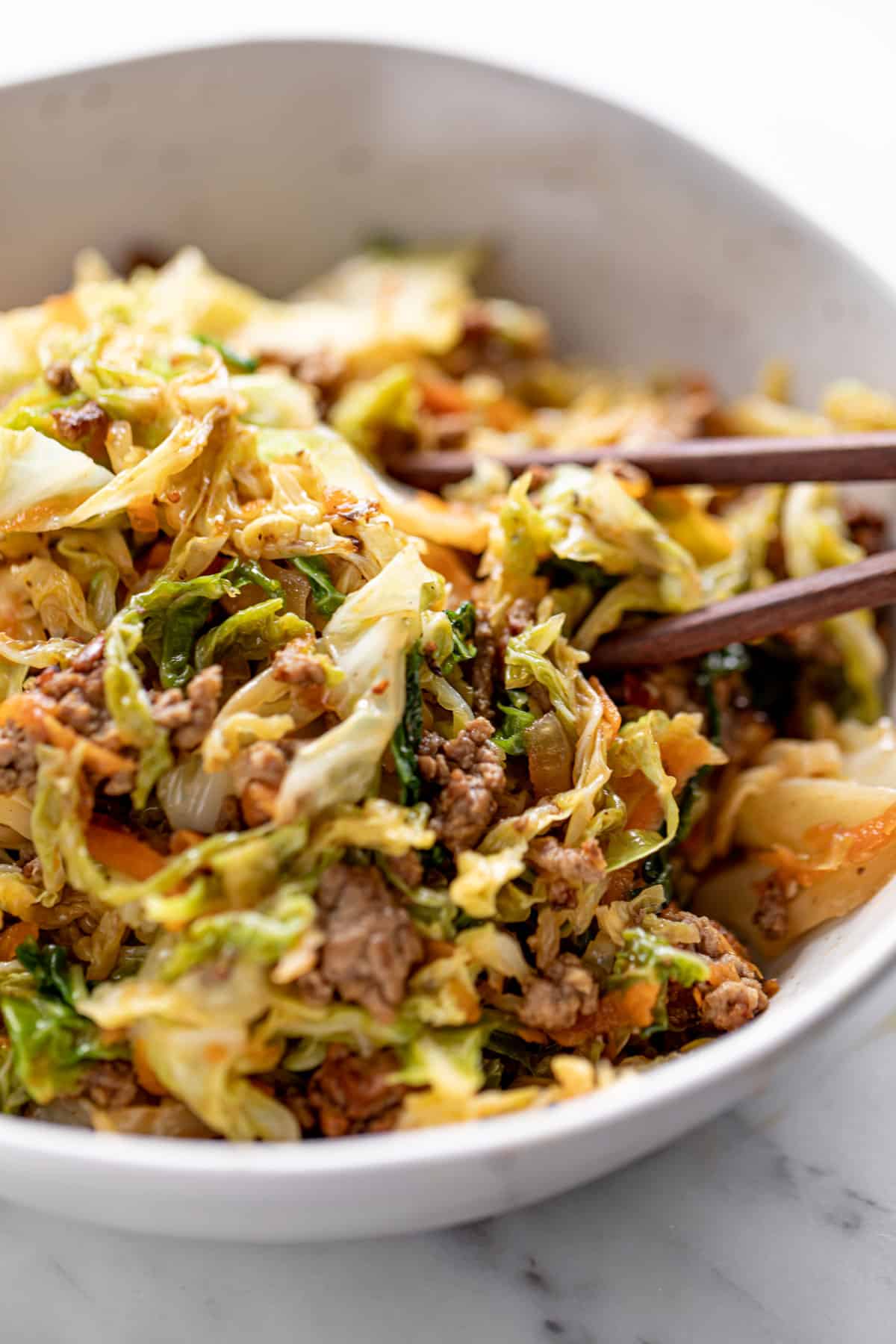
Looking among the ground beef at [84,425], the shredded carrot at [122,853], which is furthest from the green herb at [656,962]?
the ground beef at [84,425]

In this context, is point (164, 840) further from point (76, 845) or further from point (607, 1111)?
point (607, 1111)

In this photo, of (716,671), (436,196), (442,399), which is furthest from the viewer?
(436,196)

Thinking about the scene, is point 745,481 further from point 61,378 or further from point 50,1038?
point 50,1038

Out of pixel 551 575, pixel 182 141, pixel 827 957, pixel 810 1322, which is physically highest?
pixel 182 141

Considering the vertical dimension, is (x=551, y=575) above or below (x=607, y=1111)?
above

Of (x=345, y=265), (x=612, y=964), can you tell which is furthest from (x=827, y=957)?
(x=345, y=265)

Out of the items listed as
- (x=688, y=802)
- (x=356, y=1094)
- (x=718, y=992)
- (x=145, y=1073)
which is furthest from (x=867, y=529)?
(x=145, y=1073)

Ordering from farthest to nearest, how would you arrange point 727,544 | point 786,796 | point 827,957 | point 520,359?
1. point 520,359
2. point 727,544
3. point 786,796
4. point 827,957
